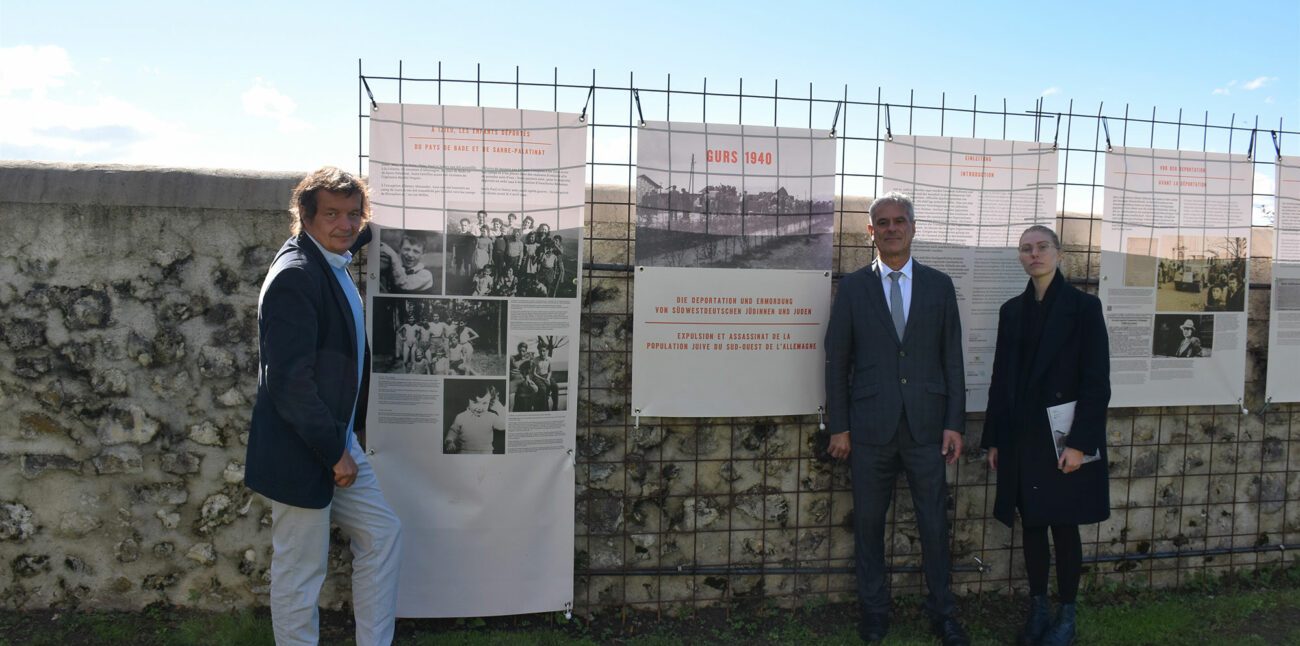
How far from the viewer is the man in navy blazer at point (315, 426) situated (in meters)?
2.59

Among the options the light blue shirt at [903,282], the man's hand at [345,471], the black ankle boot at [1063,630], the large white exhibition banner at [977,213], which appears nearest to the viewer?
the man's hand at [345,471]

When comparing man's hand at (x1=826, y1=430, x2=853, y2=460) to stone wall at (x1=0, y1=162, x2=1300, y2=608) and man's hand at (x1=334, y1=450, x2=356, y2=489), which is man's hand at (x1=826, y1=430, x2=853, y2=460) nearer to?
stone wall at (x1=0, y1=162, x2=1300, y2=608)

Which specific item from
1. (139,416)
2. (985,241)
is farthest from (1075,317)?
(139,416)

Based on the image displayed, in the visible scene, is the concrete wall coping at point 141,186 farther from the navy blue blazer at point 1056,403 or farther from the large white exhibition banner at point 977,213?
the navy blue blazer at point 1056,403

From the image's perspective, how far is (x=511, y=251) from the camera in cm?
345

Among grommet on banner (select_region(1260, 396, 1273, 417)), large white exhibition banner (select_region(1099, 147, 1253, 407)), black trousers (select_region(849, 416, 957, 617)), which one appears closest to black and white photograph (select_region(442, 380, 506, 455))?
black trousers (select_region(849, 416, 957, 617))

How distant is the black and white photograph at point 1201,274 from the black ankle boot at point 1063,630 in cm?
178

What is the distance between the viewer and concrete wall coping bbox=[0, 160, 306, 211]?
133 inches

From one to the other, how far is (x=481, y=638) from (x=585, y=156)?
7.75 feet

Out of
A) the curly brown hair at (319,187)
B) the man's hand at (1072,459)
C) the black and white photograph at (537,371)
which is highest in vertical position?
the curly brown hair at (319,187)

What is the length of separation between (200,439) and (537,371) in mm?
1658

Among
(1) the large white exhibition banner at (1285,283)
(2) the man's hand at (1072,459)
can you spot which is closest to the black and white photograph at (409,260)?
(2) the man's hand at (1072,459)

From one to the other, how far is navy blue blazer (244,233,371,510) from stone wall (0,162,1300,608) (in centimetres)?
96

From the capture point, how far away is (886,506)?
361 centimetres
